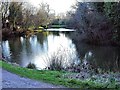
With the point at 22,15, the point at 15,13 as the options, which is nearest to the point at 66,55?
the point at 15,13

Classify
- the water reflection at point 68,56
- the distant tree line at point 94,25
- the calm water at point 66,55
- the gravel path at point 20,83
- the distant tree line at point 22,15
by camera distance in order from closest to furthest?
the gravel path at point 20,83, the calm water at point 66,55, the water reflection at point 68,56, the distant tree line at point 94,25, the distant tree line at point 22,15

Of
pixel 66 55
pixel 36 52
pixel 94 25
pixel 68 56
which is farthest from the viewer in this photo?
pixel 94 25

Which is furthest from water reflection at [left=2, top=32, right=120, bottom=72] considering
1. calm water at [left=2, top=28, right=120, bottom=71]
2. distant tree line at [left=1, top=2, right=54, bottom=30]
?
distant tree line at [left=1, top=2, right=54, bottom=30]

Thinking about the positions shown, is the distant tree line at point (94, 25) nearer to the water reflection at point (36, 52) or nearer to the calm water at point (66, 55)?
the calm water at point (66, 55)

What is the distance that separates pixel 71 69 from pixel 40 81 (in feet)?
16.3

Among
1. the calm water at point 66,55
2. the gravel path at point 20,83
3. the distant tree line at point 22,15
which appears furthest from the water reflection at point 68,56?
the distant tree line at point 22,15

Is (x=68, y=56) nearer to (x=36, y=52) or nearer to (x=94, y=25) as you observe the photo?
(x=36, y=52)

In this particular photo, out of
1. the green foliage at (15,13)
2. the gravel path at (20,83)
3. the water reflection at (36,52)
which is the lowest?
the water reflection at (36,52)

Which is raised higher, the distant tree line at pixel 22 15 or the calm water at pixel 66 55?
the distant tree line at pixel 22 15

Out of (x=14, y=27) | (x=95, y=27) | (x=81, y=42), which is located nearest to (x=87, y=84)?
(x=95, y=27)

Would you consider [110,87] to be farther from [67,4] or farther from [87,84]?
[67,4]

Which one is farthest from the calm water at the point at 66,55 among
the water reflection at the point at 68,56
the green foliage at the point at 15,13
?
the green foliage at the point at 15,13

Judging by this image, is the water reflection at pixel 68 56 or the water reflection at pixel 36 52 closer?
the water reflection at pixel 68 56

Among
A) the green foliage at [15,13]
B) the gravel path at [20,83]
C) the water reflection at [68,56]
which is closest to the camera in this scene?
the gravel path at [20,83]
